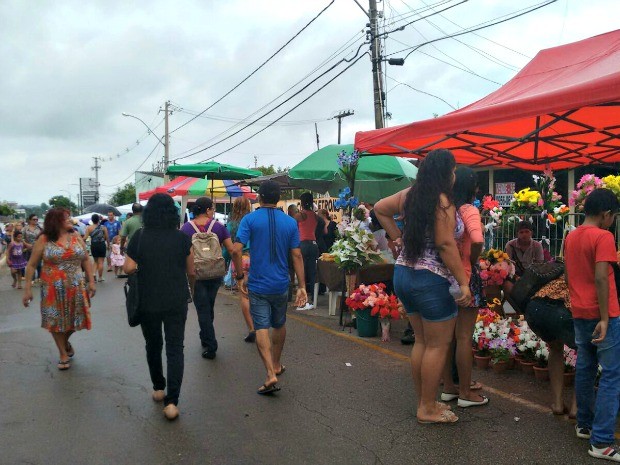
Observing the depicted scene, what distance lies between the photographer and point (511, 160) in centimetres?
837

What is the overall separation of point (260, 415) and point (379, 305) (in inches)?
112

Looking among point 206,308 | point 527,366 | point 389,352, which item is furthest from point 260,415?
point 527,366

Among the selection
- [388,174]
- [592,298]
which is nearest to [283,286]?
[592,298]

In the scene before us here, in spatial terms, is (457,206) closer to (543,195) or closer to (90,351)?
(543,195)

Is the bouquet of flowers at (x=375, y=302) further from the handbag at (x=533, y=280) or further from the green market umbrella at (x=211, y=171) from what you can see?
the green market umbrella at (x=211, y=171)

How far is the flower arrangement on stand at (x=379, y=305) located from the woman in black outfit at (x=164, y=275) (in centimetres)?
302

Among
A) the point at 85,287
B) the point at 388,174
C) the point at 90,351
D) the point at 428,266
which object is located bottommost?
the point at 90,351

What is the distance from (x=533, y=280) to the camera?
14.8 ft

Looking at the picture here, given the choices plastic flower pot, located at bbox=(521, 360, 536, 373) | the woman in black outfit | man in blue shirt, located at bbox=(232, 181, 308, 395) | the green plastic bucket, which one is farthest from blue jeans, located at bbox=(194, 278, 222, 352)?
plastic flower pot, located at bbox=(521, 360, 536, 373)

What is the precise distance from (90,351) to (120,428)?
280 cm

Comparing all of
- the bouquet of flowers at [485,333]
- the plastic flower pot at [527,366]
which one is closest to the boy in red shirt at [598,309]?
the plastic flower pot at [527,366]

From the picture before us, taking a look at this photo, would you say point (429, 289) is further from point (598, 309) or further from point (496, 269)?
point (496, 269)

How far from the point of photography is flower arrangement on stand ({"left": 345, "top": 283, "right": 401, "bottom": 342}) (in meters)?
7.05

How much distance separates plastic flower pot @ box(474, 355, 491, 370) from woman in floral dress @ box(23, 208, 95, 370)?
4.23 meters
